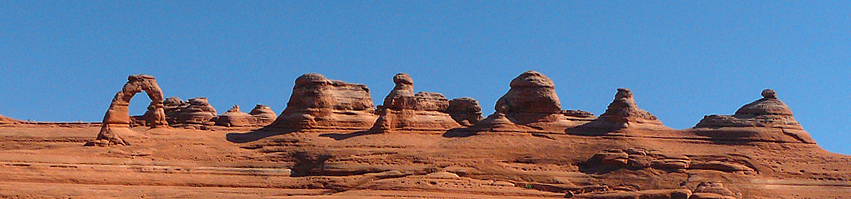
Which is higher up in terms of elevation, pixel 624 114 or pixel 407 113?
pixel 407 113

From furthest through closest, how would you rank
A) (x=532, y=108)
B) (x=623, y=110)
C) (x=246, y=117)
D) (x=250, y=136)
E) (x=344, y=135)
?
(x=246, y=117), (x=532, y=108), (x=623, y=110), (x=344, y=135), (x=250, y=136)

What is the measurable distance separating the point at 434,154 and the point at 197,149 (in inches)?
342

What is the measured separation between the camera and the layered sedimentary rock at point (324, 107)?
37.7 metres

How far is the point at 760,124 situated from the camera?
3744cm

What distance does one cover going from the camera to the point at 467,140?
36.3 meters

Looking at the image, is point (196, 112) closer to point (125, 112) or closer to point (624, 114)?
point (125, 112)

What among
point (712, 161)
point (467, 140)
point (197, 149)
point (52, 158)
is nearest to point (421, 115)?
point (467, 140)

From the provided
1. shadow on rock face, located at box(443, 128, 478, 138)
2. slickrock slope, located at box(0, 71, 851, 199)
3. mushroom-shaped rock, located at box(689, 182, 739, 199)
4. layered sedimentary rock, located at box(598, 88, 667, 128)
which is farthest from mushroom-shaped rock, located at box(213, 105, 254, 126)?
mushroom-shaped rock, located at box(689, 182, 739, 199)

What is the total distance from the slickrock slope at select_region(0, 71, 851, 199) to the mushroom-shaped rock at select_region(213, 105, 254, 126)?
745 centimetres

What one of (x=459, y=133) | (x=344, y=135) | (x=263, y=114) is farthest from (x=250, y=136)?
(x=263, y=114)

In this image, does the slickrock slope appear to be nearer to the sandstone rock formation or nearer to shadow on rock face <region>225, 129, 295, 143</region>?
shadow on rock face <region>225, 129, 295, 143</region>

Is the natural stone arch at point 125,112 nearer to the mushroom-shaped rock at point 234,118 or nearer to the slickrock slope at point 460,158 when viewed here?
the slickrock slope at point 460,158

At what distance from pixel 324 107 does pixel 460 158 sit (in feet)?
21.7

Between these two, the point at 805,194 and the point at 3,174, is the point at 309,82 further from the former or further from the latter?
the point at 805,194
